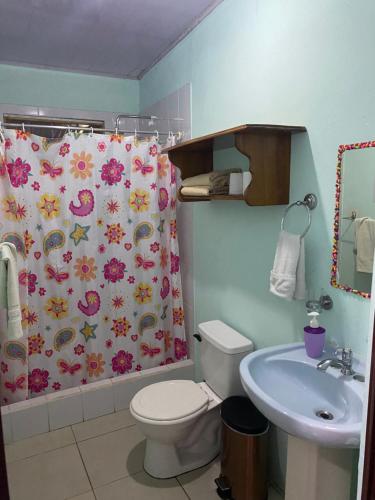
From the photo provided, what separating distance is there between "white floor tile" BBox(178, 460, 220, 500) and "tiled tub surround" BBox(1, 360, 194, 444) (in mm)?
706


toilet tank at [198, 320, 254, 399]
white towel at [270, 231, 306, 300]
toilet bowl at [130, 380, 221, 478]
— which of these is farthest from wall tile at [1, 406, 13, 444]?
white towel at [270, 231, 306, 300]

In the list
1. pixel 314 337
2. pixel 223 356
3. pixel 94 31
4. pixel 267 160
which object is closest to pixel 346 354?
pixel 314 337

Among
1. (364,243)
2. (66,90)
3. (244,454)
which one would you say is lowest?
(244,454)

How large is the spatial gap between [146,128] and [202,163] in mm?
1020

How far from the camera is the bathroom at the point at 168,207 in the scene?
1.42m

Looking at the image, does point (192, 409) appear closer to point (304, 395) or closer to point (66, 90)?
point (304, 395)

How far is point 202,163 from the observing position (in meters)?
2.25

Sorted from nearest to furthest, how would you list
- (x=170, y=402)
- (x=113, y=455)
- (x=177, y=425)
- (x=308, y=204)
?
(x=308, y=204) → (x=177, y=425) → (x=170, y=402) → (x=113, y=455)

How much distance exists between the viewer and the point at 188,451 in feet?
6.61

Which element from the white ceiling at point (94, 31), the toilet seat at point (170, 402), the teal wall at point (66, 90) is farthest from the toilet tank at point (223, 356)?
the teal wall at point (66, 90)

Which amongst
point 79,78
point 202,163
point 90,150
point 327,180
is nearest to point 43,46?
point 79,78

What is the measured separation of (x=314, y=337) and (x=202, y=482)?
108 centimetres

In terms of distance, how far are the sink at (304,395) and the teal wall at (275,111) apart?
0.53ft

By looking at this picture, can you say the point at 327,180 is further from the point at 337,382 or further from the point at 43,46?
the point at 43,46
